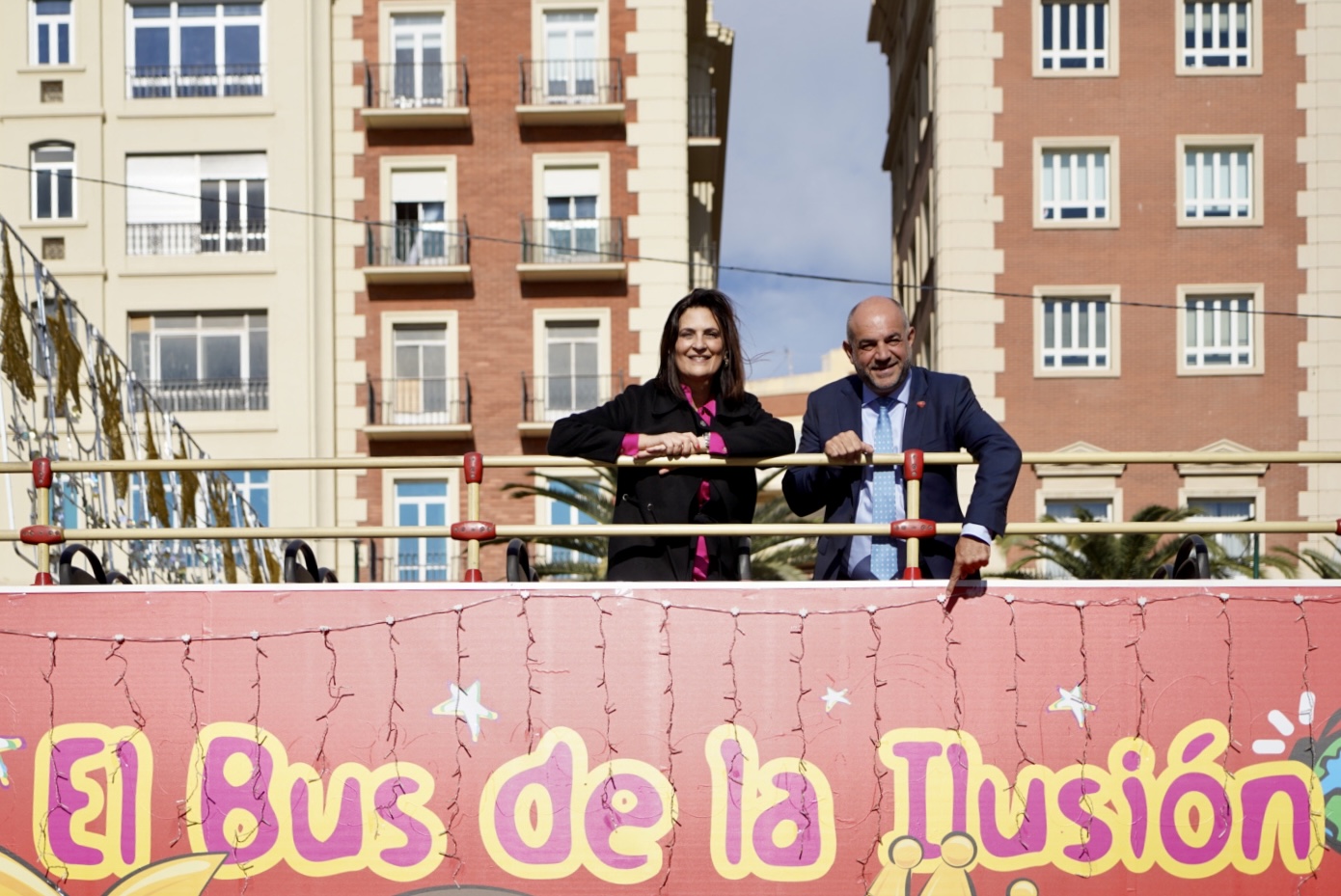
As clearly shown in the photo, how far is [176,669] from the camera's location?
6.78m

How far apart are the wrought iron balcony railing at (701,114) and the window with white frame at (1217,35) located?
879cm

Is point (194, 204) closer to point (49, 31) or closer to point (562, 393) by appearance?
point (49, 31)

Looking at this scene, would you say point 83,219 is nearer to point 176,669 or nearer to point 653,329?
point 653,329

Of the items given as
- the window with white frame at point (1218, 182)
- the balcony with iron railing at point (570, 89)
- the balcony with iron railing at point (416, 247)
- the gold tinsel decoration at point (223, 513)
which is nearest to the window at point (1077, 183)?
the window with white frame at point (1218, 182)

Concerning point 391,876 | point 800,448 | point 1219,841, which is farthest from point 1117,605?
point 391,876

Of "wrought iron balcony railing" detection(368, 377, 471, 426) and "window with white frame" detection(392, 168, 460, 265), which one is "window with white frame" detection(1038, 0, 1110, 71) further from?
"wrought iron balcony railing" detection(368, 377, 471, 426)

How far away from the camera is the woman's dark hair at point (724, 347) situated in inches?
255

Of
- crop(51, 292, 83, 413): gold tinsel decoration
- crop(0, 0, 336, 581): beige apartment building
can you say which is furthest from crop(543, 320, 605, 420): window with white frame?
crop(51, 292, 83, 413): gold tinsel decoration

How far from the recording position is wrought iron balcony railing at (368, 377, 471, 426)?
86.9 ft

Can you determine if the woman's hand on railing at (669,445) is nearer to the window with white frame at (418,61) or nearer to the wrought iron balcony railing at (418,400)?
the wrought iron balcony railing at (418,400)

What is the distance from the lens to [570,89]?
1057 inches

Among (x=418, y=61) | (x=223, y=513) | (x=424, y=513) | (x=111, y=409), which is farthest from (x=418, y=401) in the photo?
(x=111, y=409)

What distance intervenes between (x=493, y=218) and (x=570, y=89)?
2584 millimetres

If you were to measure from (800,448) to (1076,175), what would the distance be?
20.3 meters
